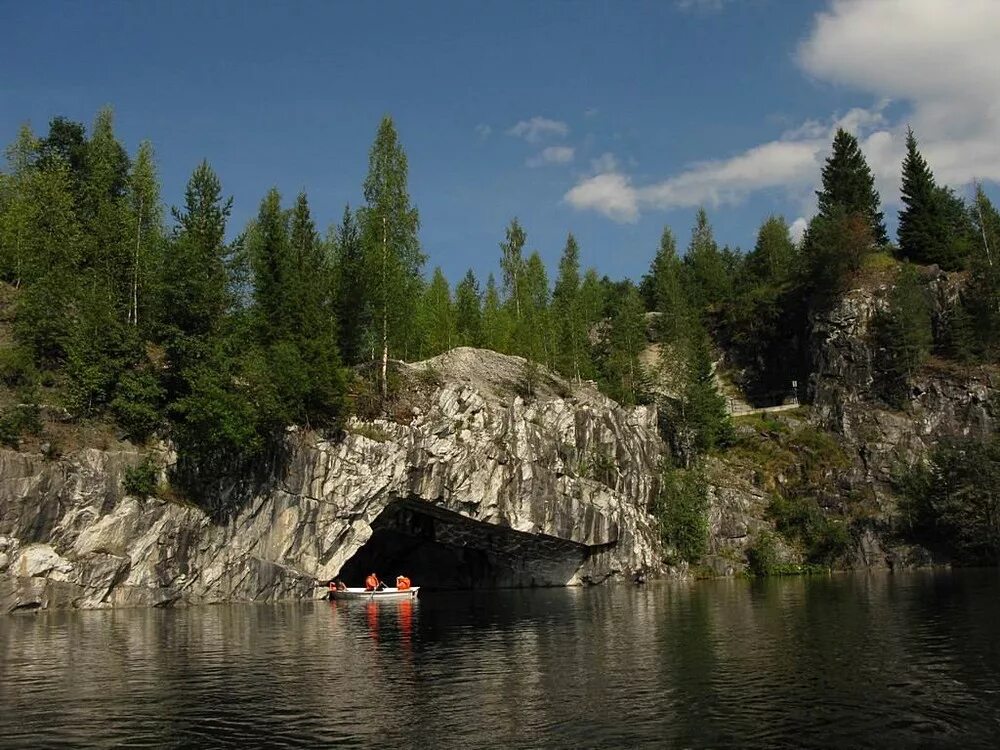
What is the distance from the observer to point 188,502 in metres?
56.4

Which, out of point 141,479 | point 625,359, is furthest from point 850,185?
point 141,479

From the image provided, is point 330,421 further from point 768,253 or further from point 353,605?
point 768,253

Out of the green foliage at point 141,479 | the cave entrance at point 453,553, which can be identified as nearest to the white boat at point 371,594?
the cave entrance at point 453,553

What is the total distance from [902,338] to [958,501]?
24626mm

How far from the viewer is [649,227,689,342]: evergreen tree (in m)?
113

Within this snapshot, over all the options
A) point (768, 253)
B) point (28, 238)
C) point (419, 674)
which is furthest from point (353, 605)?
point (768, 253)

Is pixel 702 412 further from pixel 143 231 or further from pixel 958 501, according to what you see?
pixel 143 231

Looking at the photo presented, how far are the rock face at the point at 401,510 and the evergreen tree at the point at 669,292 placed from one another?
1062 inches

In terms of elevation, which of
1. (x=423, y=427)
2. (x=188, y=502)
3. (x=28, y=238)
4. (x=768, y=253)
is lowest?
(x=188, y=502)

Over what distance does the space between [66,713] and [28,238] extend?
5496 cm

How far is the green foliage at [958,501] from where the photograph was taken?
7712 centimetres

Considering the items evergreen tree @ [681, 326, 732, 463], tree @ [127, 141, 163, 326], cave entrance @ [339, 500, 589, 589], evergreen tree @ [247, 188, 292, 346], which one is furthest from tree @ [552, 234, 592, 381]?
tree @ [127, 141, 163, 326]

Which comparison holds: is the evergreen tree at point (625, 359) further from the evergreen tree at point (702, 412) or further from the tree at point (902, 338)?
the tree at point (902, 338)

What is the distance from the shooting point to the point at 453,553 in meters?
81.6
